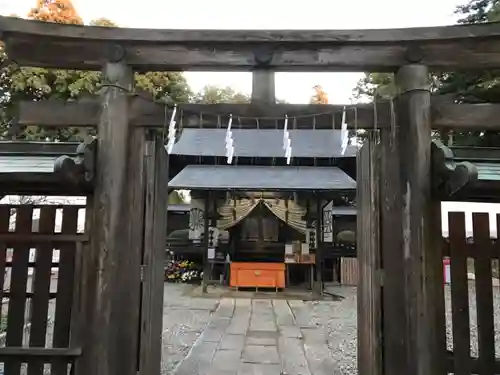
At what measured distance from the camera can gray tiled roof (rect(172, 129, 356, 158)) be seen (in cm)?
1454

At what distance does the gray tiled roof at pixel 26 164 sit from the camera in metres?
3.62

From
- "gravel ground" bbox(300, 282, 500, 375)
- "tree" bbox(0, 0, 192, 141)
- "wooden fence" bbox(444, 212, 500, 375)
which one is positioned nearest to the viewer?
"wooden fence" bbox(444, 212, 500, 375)

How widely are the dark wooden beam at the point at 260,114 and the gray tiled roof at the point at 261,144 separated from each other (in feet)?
34.1

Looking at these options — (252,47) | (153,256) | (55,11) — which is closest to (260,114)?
(252,47)

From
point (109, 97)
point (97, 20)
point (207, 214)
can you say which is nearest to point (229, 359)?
point (109, 97)

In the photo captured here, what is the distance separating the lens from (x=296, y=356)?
636 cm

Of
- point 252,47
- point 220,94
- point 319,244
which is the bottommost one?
point 319,244

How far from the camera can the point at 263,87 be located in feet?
12.4

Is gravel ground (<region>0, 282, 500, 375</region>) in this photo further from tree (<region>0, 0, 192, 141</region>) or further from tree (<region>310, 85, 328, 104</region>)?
tree (<region>310, 85, 328, 104</region>)

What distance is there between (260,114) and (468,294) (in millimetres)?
2309

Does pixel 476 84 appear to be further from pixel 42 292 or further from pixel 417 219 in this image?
pixel 42 292

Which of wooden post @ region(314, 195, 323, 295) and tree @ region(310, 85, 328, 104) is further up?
tree @ region(310, 85, 328, 104)

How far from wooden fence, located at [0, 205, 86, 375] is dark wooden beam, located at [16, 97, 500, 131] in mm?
793

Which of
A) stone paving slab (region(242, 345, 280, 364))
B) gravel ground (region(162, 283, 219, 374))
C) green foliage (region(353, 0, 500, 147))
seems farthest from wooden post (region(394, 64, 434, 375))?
green foliage (region(353, 0, 500, 147))
